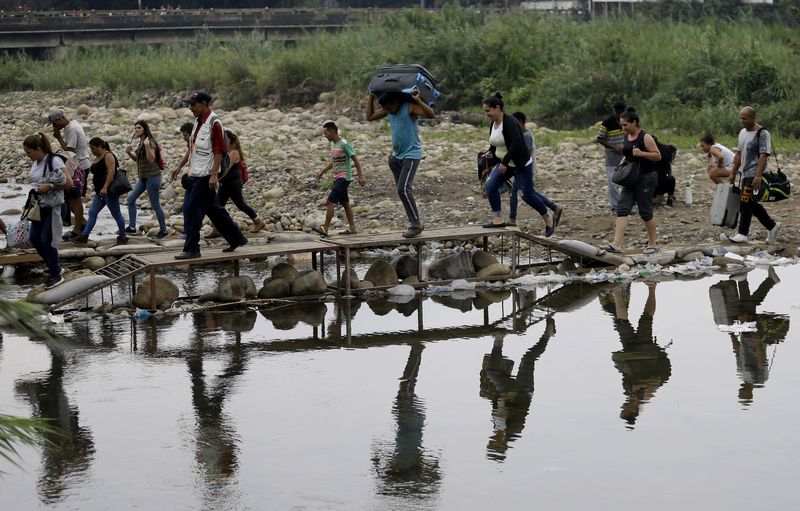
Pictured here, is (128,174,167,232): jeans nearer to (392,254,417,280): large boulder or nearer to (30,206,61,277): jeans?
(30,206,61,277): jeans

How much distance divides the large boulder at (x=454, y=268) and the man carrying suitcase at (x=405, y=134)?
926mm

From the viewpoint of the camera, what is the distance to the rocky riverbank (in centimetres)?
1667

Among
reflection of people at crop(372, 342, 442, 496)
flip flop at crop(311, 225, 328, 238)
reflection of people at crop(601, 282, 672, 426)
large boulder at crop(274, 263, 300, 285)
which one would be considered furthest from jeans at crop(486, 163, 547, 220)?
reflection of people at crop(372, 342, 442, 496)

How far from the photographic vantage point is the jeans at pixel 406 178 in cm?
1253

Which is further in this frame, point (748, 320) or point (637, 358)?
point (748, 320)

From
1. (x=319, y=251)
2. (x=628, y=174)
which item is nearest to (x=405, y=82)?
(x=319, y=251)

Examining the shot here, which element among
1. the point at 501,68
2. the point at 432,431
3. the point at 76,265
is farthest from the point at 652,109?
the point at 432,431

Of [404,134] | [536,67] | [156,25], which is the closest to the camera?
[404,134]

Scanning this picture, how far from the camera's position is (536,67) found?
35.5m

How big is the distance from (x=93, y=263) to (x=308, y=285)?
3102 millimetres

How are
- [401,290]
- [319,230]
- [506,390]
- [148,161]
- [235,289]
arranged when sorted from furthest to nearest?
[319,230], [148,161], [401,290], [235,289], [506,390]

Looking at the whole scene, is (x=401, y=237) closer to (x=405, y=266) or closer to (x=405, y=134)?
(x=405, y=266)

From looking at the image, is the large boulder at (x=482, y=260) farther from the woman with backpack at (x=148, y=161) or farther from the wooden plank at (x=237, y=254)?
the woman with backpack at (x=148, y=161)

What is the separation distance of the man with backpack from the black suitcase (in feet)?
5.46
